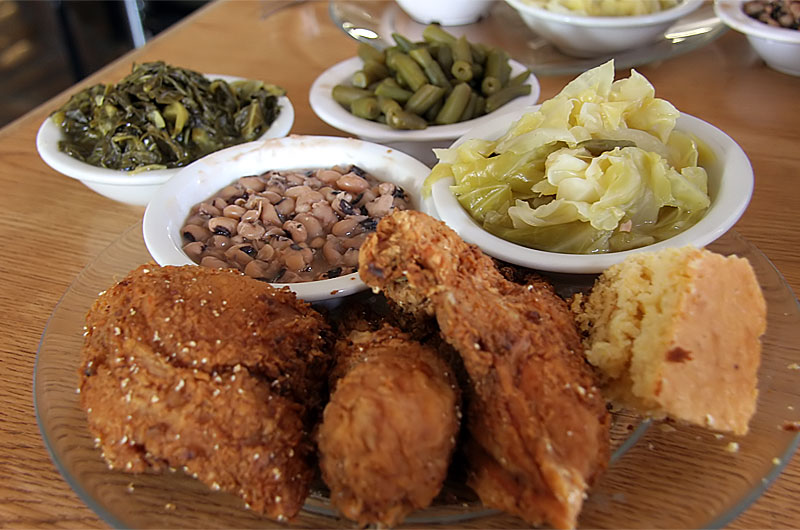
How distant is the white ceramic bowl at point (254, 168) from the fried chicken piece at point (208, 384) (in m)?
0.38

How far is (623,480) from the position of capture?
4.06ft

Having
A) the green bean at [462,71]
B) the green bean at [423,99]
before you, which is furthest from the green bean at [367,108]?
the green bean at [462,71]

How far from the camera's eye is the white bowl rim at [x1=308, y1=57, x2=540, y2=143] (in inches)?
87.7

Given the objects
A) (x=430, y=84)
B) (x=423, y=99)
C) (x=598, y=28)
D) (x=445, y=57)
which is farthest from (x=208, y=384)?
(x=598, y=28)

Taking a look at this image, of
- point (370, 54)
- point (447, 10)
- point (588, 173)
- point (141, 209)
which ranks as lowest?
point (141, 209)

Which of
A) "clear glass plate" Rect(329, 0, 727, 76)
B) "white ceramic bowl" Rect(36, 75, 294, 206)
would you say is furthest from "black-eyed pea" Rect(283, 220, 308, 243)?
"clear glass plate" Rect(329, 0, 727, 76)

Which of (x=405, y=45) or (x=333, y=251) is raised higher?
(x=405, y=45)

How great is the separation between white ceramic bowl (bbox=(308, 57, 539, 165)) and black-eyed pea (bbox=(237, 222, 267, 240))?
64cm

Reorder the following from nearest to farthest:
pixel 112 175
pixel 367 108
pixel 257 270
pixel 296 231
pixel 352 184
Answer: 1. pixel 257 270
2. pixel 296 231
3. pixel 352 184
4. pixel 112 175
5. pixel 367 108

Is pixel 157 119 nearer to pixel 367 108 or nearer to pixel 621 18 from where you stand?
pixel 367 108

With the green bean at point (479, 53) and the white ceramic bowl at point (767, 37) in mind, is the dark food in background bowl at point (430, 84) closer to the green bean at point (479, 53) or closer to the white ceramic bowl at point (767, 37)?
the green bean at point (479, 53)

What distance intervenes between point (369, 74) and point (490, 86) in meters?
0.47

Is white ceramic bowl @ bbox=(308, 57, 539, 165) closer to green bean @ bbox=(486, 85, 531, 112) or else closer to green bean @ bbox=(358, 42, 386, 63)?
green bean @ bbox=(486, 85, 531, 112)

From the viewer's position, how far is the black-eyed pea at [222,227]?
5.97ft
